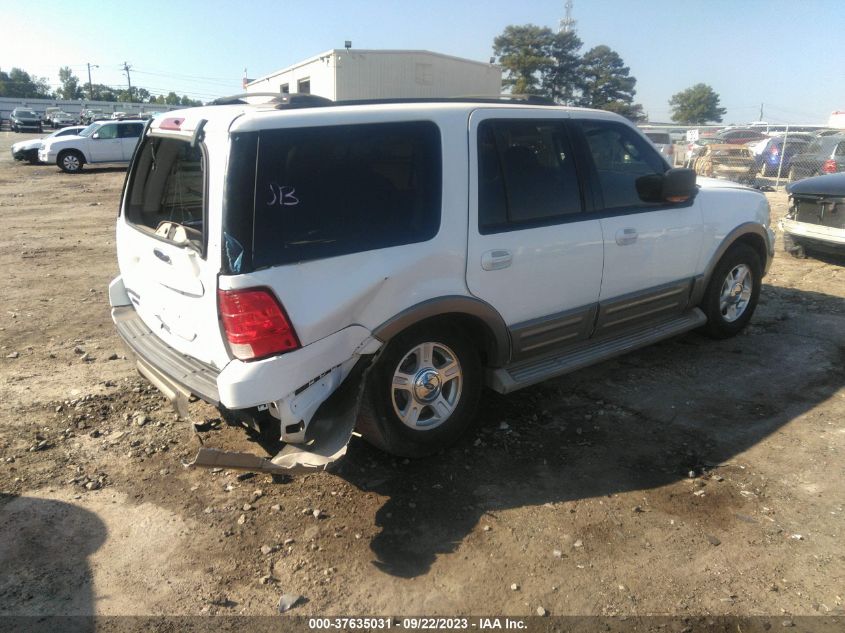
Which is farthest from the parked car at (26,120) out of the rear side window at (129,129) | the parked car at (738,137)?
the parked car at (738,137)

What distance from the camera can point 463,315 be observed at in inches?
141

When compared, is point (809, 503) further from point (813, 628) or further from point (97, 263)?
point (97, 263)

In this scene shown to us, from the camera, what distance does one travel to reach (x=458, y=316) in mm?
3580

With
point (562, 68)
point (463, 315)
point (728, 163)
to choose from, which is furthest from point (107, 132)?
point (562, 68)

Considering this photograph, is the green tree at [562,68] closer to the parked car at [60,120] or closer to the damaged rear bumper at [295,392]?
the parked car at [60,120]

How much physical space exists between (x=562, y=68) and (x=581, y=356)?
58.2 meters

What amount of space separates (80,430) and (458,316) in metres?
2.59

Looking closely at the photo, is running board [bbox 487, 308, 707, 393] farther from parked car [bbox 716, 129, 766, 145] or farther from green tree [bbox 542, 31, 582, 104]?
green tree [bbox 542, 31, 582, 104]

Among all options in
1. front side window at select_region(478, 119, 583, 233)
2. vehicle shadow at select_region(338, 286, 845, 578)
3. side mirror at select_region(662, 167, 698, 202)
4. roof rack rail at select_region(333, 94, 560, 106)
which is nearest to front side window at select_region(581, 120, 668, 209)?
side mirror at select_region(662, 167, 698, 202)

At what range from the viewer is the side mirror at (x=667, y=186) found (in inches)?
172

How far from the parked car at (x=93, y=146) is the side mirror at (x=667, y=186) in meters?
22.3

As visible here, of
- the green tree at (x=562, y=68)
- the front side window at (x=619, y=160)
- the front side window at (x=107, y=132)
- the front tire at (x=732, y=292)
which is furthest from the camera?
the green tree at (x=562, y=68)

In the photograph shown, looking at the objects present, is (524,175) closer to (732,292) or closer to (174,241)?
(174,241)

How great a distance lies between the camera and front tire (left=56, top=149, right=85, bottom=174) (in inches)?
861
